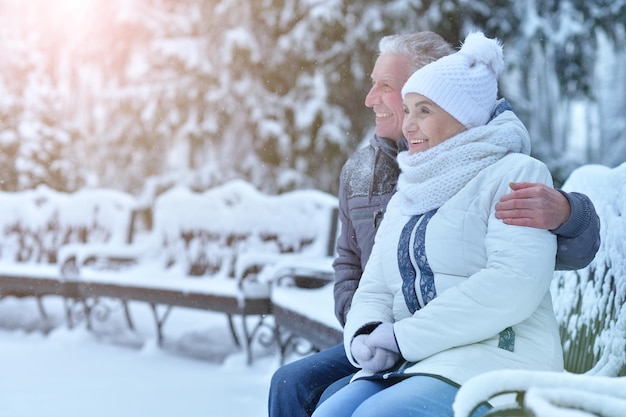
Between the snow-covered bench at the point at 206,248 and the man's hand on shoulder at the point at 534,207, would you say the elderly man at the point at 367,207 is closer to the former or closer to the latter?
the man's hand on shoulder at the point at 534,207

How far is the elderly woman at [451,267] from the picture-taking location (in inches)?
68.1

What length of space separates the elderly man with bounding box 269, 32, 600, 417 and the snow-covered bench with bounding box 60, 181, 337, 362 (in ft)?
11.2

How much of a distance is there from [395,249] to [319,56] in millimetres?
10246

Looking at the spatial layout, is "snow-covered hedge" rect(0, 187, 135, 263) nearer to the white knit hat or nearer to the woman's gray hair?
the woman's gray hair

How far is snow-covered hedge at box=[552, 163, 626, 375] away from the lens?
2.58 metres

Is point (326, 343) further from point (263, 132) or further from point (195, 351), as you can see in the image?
point (263, 132)

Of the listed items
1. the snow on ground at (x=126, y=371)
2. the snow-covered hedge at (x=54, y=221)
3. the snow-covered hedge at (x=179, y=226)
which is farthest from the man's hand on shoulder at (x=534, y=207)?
the snow-covered hedge at (x=54, y=221)

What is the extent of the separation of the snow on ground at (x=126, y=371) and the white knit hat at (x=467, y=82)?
307 centimetres

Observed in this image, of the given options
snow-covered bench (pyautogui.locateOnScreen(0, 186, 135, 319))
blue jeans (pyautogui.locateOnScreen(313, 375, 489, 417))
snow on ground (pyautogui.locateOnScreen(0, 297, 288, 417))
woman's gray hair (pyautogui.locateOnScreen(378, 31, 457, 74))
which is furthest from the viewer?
snow-covered bench (pyautogui.locateOnScreen(0, 186, 135, 319))

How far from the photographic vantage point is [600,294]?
9.23 ft

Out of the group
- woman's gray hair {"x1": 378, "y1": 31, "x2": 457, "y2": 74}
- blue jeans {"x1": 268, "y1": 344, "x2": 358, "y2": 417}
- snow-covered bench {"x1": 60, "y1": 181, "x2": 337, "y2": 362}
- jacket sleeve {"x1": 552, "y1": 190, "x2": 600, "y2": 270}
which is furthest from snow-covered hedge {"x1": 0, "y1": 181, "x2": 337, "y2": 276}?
jacket sleeve {"x1": 552, "y1": 190, "x2": 600, "y2": 270}

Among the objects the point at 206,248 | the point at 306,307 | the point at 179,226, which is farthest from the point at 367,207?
the point at 179,226

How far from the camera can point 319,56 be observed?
39.2 ft

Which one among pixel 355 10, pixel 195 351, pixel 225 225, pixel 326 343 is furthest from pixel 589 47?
pixel 326 343
